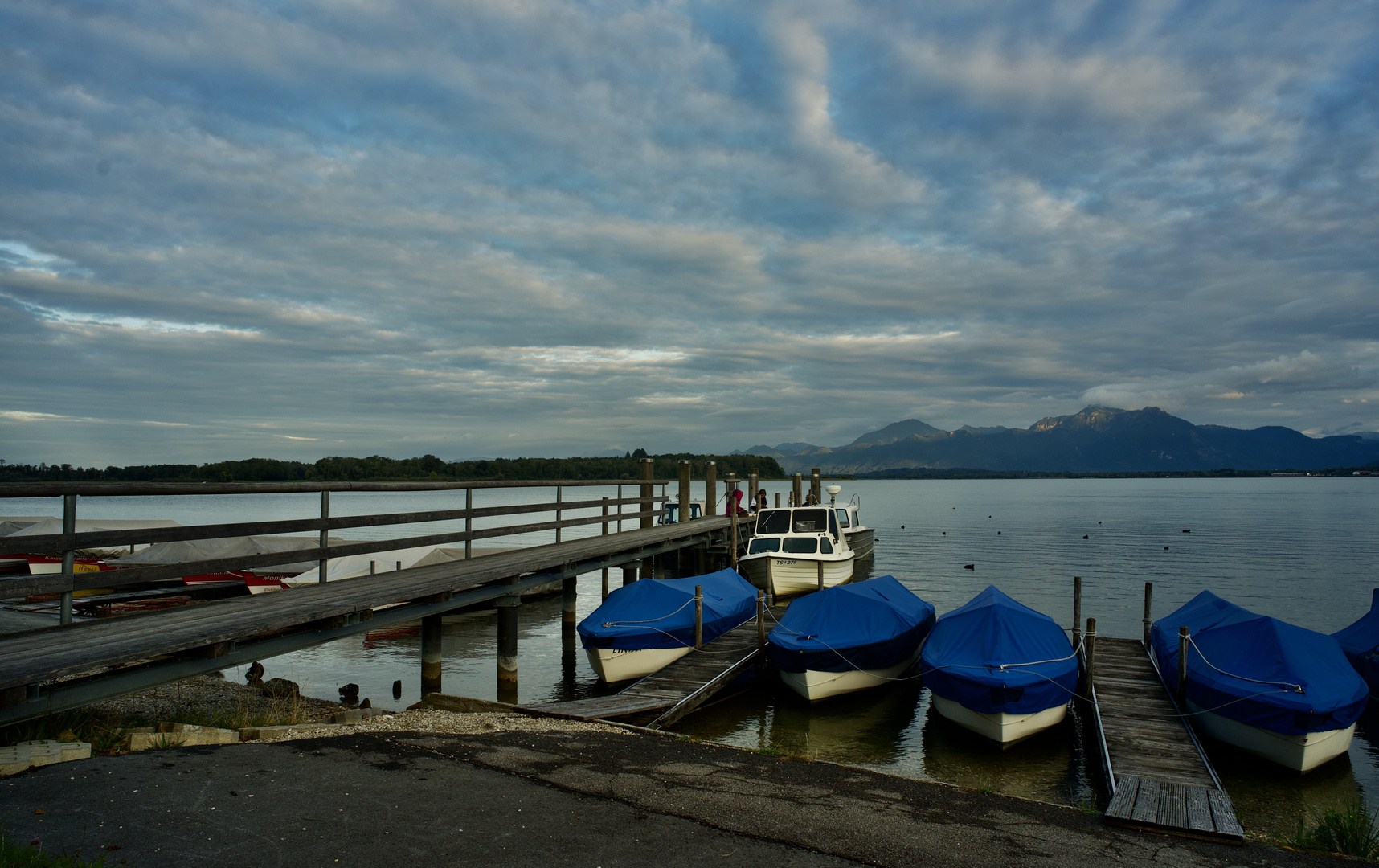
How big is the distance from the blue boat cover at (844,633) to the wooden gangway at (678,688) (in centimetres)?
95

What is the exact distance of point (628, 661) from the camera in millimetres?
14188

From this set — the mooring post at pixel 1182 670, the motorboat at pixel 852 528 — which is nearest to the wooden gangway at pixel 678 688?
the mooring post at pixel 1182 670

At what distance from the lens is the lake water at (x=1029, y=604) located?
36.6ft

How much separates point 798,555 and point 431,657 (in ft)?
38.3

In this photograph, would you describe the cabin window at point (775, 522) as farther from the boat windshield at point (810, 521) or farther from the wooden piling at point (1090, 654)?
the wooden piling at point (1090, 654)

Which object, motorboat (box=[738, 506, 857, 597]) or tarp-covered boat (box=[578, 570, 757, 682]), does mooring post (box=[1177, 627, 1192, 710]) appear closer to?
tarp-covered boat (box=[578, 570, 757, 682])

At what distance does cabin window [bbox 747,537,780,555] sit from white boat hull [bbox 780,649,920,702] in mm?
8069

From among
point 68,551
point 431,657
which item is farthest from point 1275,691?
point 68,551

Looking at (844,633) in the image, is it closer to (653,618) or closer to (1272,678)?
(653,618)

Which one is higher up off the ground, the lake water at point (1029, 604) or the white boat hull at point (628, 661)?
the white boat hull at point (628, 661)

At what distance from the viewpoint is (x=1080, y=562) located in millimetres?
39438

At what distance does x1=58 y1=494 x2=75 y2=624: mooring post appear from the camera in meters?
6.80

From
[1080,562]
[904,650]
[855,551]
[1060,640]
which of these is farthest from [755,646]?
[1080,562]

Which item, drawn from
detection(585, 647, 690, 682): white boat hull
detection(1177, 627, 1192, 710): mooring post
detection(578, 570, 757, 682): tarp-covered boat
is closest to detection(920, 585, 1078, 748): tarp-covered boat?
detection(1177, 627, 1192, 710): mooring post
